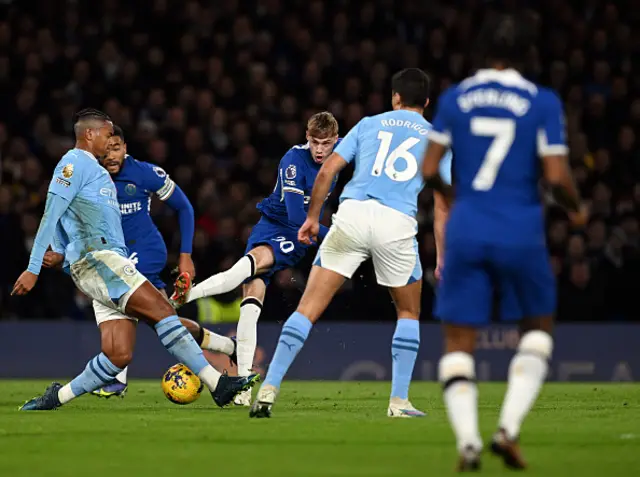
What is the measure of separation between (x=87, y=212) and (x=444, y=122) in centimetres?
374

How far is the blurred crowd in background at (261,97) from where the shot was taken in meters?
15.5

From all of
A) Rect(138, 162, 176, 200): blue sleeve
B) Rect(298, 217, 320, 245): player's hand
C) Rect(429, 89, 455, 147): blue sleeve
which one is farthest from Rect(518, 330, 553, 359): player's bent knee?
Rect(138, 162, 176, 200): blue sleeve

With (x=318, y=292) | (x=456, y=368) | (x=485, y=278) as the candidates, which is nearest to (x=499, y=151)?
(x=485, y=278)

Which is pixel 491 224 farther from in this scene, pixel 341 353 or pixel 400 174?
pixel 341 353

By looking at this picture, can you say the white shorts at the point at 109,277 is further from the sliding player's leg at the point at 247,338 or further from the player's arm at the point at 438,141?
the player's arm at the point at 438,141

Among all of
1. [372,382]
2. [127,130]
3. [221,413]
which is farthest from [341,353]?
[221,413]

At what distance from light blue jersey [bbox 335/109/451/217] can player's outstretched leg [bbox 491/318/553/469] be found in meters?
2.46

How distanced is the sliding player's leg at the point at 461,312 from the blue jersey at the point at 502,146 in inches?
4.1

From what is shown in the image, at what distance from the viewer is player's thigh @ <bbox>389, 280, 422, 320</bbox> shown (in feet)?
26.3

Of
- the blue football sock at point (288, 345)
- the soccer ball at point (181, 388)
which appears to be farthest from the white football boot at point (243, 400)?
the blue football sock at point (288, 345)

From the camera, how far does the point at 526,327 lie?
5.54m

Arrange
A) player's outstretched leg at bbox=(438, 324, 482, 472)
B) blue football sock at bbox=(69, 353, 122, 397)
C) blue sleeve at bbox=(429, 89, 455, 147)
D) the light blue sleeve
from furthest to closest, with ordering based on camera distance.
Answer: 1. blue football sock at bbox=(69, 353, 122, 397)
2. the light blue sleeve
3. blue sleeve at bbox=(429, 89, 455, 147)
4. player's outstretched leg at bbox=(438, 324, 482, 472)

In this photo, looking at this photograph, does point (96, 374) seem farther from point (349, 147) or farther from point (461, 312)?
point (461, 312)

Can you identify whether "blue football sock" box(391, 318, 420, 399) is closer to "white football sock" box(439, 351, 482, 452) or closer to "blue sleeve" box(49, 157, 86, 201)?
"blue sleeve" box(49, 157, 86, 201)
